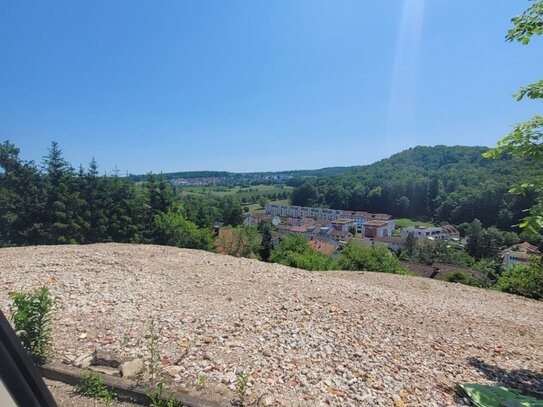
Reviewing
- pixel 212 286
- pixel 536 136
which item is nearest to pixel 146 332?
pixel 212 286

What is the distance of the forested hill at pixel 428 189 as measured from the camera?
174 feet

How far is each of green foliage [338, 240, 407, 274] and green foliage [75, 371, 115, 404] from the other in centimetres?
1481

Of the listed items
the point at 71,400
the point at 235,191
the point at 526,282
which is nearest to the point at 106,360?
the point at 71,400

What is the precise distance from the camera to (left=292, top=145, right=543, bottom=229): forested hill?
53.1 meters

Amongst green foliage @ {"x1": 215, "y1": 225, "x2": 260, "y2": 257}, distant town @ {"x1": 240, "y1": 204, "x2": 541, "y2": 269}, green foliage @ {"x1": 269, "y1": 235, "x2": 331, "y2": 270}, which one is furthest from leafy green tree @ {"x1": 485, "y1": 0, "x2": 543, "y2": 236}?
distant town @ {"x1": 240, "y1": 204, "x2": 541, "y2": 269}

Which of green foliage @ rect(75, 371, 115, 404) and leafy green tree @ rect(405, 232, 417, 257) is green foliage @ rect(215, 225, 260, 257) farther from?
leafy green tree @ rect(405, 232, 417, 257)

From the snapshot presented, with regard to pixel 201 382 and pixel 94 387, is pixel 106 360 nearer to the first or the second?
pixel 94 387

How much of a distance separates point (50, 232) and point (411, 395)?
25198 mm

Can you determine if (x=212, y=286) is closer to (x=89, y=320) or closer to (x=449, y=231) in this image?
(x=89, y=320)

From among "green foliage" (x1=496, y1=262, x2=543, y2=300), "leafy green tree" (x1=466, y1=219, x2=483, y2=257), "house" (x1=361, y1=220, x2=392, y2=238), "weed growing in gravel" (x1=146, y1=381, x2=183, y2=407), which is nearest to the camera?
"weed growing in gravel" (x1=146, y1=381, x2=183, y2=407)

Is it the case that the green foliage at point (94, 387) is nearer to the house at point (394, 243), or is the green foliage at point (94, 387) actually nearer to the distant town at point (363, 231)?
the distant town at point (363, 231)

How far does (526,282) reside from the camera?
36.1 ft

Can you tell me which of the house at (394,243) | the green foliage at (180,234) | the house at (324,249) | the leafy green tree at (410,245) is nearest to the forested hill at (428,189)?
the leafy green tree at (410,245)

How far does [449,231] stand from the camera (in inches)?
2404
